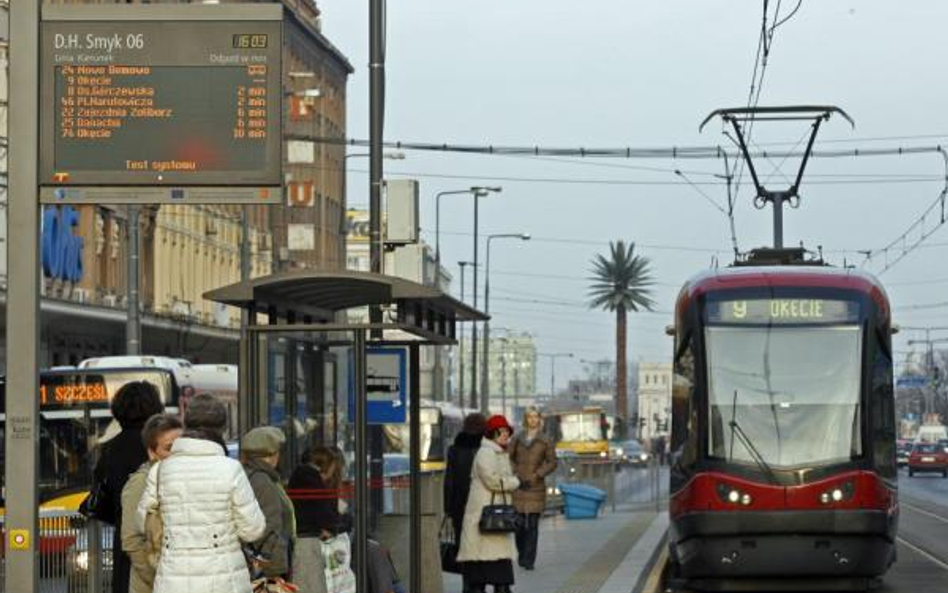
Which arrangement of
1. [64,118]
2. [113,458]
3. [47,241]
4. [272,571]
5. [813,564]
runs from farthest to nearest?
[47,241] < [813,564] < [64,118] < [113,458] < [272,571]

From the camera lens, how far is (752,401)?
22.0 m

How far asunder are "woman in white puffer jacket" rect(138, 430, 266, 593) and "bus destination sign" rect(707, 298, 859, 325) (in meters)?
12.0

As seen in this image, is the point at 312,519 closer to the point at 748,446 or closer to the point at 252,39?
the point at 252,39

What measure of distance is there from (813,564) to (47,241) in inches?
1538

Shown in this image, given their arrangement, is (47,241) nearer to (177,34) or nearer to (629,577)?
(629,577)

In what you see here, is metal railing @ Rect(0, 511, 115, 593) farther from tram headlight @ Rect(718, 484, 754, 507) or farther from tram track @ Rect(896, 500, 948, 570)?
tram track @ Rect(896, 500, 948, 570)

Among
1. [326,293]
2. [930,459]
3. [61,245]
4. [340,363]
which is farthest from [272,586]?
[930,459]

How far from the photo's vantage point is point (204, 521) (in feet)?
35.2

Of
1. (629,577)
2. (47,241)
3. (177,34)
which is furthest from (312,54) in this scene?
(177,34)

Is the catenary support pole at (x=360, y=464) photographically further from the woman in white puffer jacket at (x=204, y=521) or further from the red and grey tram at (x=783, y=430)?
the red and grey tram at (x=783, y=430)

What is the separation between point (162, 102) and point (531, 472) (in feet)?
36.7

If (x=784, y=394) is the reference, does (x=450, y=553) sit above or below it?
below

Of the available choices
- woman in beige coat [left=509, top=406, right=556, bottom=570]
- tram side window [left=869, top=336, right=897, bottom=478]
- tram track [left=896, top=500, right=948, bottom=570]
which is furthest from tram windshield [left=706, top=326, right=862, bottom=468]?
tram track [left=896, top=500, right=948, bottom=570]

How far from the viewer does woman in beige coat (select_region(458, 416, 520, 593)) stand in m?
18.7
